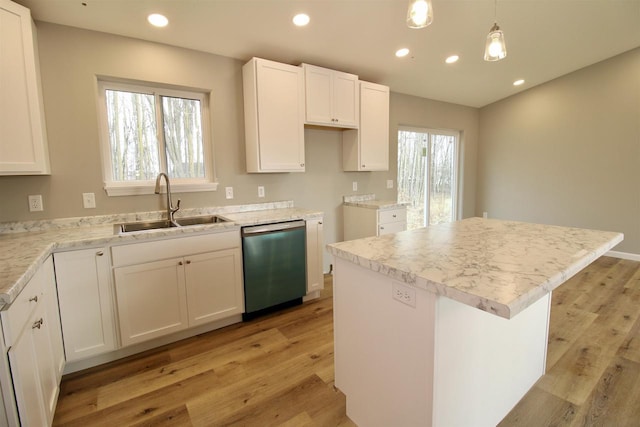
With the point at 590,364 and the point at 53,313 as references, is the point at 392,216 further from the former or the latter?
the point at 53,313

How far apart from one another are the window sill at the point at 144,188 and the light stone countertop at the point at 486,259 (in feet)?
5.89

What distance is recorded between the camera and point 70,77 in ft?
7.52

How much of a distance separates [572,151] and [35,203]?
6.20 meters

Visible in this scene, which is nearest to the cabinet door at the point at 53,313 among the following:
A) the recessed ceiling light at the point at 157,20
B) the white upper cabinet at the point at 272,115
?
the white upper cabinet at the point at 272,115

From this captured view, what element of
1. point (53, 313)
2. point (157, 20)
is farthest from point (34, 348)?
point (157, 20)

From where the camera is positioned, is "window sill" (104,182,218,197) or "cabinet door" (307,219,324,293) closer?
"window sill" (104,182,218,197)

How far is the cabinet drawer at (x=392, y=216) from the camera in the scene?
3.48 meters

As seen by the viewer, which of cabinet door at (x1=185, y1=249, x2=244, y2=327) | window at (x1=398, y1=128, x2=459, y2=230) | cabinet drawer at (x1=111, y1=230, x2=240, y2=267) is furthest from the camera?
window at (x1=398, y1=128, x2=459, y2=230)

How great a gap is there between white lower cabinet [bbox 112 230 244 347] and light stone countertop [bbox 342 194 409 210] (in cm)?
163

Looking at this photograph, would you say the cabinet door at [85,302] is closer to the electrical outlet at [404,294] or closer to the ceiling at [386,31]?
the ceiling at [386,31]

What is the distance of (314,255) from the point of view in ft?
9.87

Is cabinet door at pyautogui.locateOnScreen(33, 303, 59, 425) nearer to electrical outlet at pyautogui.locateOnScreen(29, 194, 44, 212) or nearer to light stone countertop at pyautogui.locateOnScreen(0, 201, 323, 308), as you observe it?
light stone countertop at pyautogui.locateOnScreen(0, 201, 323, 308)

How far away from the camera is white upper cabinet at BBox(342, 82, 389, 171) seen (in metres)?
3.57

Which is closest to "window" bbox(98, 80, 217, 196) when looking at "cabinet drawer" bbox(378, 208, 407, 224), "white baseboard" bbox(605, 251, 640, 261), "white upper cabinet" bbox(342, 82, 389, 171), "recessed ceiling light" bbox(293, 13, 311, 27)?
"recessed ceiling light" bbox(293, 13, 311, 27)
